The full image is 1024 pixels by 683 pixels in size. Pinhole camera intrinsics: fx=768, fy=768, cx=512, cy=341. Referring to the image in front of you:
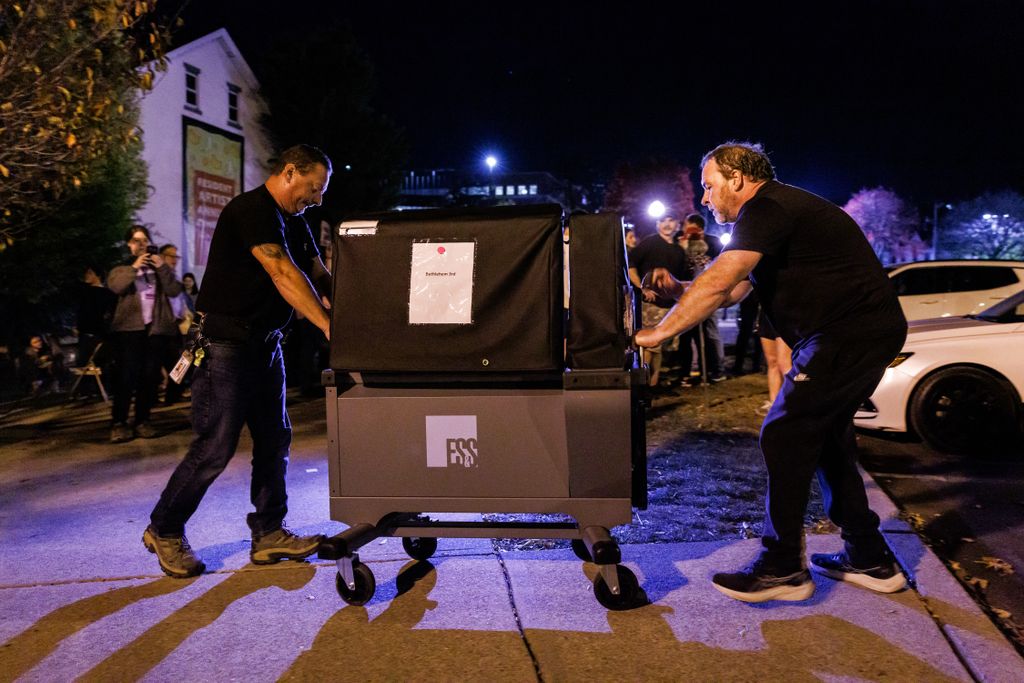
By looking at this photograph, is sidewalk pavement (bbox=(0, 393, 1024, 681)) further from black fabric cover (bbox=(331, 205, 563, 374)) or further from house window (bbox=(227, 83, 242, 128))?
house window (bbox=(227, 83, 242, 128))

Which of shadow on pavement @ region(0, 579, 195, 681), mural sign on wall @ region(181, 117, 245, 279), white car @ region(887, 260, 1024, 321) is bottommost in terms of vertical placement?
shadow on pavement @ region(0, 579, 195, 681)

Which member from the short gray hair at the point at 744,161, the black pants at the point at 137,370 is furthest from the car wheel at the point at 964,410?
the black pants at the point at 137,370

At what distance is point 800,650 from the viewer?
294 centimetres

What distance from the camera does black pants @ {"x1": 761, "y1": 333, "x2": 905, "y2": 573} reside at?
3227 mm

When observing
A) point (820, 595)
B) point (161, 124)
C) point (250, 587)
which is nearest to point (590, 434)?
point (820, 595)

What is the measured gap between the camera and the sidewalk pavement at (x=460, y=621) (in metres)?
2.84

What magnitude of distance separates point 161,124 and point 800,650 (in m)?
22.9

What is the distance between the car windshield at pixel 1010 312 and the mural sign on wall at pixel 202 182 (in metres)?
20.9

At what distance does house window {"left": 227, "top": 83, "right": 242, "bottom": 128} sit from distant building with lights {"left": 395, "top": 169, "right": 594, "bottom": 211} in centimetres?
1769

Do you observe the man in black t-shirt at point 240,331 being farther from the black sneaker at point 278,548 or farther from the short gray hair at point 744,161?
the short gray hair at point 744,161

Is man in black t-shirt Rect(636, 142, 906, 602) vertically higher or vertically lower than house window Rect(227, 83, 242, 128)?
lower

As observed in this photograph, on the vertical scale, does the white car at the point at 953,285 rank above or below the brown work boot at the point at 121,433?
above

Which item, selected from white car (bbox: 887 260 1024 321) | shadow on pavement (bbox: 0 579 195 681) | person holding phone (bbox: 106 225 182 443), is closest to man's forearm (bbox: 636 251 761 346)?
shadow on pavement (bbox: 0 579 195 681)

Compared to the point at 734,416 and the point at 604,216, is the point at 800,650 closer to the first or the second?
the point at 604,216
